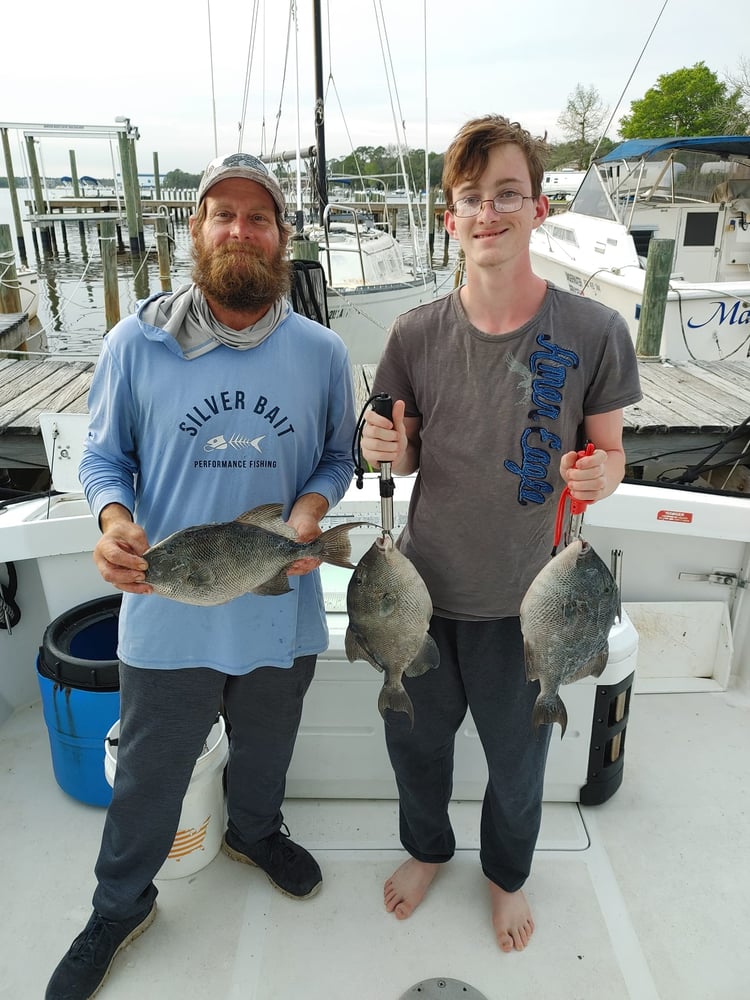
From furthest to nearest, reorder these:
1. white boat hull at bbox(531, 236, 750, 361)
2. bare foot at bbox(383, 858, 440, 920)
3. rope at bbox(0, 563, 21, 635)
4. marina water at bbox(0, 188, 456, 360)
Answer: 1. marina water at bbox(0, 188, 456, 360)
2. white boat hull at bbox(531, 236, 750, 361)
3. rope at bbox(0, 563, 21, 635)
4. bare foot at bbox(383, 858, 440, 920)

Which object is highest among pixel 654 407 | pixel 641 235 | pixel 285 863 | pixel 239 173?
pixel 239 173

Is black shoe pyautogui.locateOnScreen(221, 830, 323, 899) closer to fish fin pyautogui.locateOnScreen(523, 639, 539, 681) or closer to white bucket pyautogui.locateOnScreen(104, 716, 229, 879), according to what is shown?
white bucket pyautogui.locateOnScreen(104, 716, 229, 879)

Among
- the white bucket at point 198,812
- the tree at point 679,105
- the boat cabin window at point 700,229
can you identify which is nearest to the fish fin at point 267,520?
the white bucket at point 198,812

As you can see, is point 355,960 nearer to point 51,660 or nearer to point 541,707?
point 541,707

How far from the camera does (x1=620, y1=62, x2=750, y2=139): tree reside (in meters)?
43.6

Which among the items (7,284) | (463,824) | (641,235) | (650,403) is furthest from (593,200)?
(463,824)

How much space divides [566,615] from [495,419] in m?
0.52

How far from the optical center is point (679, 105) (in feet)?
151

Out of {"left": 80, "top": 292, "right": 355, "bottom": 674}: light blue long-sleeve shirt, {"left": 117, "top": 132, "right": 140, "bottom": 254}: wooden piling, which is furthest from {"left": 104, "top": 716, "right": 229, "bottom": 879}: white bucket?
{"left": 117, "top": 132, "right": 140, "bottom": 254}: wooden piling

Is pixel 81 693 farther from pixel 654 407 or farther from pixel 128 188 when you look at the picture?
pixel 128 188

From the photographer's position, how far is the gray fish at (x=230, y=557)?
1608 millimetres

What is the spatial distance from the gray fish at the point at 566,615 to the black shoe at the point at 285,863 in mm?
1249

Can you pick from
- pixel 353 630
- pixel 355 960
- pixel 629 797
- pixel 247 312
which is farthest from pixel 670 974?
pixel 247 312

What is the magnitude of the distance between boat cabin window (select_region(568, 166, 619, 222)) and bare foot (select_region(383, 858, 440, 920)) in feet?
31.7
